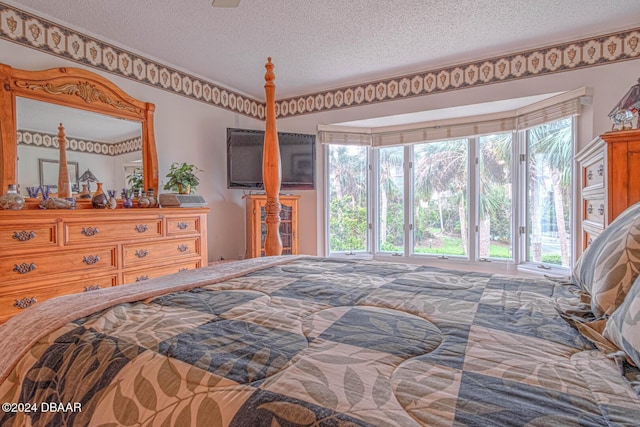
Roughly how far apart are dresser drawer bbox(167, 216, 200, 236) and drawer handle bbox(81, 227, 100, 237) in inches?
21.8

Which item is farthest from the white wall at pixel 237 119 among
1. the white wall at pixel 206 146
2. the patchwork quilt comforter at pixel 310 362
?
the patchwork quilt comforter at pixel 310 362

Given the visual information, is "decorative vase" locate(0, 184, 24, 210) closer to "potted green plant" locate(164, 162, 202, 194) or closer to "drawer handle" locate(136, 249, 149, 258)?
"drawer handle" locate(136, 249, 149, 258)

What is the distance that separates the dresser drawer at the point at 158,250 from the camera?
2.49 m

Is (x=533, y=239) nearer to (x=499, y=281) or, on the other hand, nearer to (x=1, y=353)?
(x=499, y=281)

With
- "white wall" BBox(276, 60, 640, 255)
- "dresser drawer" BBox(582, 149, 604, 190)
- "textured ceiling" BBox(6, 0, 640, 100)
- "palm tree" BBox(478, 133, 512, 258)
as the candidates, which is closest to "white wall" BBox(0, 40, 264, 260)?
"textured ceiling" BBox(6, 0, 640, 100)

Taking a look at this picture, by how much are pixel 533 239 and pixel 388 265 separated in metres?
2.72

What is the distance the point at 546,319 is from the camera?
760mm

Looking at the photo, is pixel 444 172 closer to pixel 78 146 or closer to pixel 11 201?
pixel 78 146

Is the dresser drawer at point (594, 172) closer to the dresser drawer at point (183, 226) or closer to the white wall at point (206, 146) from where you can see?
the dresser drawer at point (183, 226)

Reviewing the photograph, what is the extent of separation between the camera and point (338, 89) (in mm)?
4012

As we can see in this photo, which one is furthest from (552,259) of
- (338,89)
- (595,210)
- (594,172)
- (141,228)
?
(141,228)

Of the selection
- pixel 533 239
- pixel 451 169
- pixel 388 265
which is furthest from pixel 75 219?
pixel 533 239

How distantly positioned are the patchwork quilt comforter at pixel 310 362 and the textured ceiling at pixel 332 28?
7.35ft

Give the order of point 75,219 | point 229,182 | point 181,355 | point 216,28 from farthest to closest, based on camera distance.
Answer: point 229,182 → point 216,28 → point 75,219 → point 181,355
